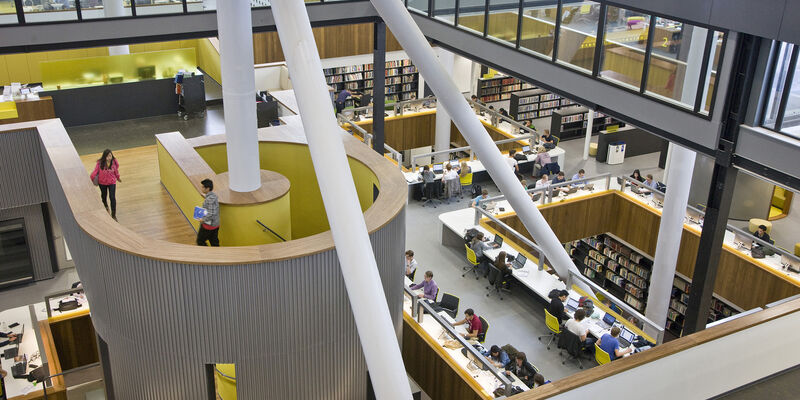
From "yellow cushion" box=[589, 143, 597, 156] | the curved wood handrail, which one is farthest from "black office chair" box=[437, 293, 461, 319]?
"yellow cushion" box=[589, 143, 597, 156]

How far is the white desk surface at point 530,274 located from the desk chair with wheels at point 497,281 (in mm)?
272

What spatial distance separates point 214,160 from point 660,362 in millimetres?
7638

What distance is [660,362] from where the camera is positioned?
5.62 metres

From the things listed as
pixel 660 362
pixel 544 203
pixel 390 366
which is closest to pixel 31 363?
pixel 390 366

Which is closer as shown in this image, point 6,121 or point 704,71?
point 704,71

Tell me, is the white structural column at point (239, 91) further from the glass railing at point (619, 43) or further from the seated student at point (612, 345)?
the seated student at point (612, 345)

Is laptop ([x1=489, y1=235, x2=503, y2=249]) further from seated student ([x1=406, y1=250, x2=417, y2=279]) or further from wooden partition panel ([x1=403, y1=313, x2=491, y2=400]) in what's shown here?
wooden partition panel ([x1=403, y1=313, x2=491, y2=400])

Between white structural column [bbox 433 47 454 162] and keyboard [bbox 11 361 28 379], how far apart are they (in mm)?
11983

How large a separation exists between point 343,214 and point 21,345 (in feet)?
24.0

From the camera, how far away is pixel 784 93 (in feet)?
27.8

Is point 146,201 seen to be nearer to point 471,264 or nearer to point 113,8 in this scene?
point 113,8

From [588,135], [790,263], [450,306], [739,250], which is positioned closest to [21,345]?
[450,306]

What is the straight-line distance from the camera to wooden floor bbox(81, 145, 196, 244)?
9.84 meters

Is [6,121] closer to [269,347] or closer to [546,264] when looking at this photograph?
[269,347]
